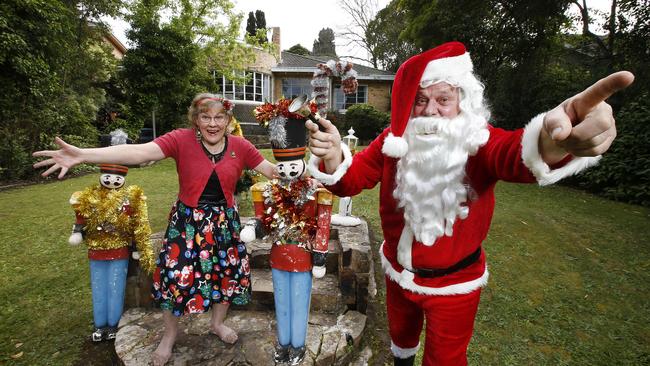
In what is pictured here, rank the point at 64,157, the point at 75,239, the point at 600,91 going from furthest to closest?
the point at 75,239
the point at 64,157
the point at 600,91

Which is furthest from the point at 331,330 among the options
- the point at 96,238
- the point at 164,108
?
the point at 164,108

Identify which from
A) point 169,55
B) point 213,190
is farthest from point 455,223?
point 169,55

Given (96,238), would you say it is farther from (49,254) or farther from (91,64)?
(91,64)

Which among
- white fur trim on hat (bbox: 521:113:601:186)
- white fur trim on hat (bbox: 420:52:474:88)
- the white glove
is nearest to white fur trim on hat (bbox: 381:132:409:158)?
white fur trim on hat (bbox: 420:52:474:88)

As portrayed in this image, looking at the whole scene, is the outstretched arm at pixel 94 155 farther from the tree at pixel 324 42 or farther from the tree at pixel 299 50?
the tree at pixel 324 42

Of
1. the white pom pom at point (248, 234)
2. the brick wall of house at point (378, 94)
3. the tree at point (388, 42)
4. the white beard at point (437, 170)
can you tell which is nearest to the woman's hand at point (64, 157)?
the white pom pom at point (248, 234)

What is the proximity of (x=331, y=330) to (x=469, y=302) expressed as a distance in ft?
4.49

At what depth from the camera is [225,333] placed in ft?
8.66

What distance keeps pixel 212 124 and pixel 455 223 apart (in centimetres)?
159

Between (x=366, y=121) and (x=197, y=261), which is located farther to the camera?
(x=366, y=121)

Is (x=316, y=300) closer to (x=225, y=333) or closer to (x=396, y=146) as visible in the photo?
(x=225, y=333)

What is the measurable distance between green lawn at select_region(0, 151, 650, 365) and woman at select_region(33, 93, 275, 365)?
1198mm

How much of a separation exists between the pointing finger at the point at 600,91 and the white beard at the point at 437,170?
0.50 meters

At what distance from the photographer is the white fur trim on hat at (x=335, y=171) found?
175 cm
